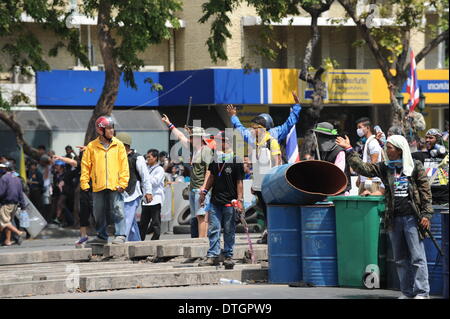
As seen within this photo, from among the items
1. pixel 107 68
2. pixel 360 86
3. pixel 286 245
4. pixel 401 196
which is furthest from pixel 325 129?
pixel 360 86

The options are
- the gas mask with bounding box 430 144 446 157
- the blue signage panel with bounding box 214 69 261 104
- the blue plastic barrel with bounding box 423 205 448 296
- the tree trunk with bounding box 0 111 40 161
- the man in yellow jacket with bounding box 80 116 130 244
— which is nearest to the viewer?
the blue plastic barrel with bounding box 423 205 448 296

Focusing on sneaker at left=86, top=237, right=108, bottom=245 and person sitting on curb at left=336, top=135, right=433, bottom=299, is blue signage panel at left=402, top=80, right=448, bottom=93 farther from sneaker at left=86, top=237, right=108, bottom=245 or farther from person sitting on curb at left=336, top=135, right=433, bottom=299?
person sitting on curb at left=336, top=135, right=433, bottom=299

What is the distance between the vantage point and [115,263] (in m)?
15.4

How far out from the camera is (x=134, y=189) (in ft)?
54.4

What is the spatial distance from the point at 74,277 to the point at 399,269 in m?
3.86

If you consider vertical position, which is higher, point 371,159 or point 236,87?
point 236,87

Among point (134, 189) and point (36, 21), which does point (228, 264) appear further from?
point (36, 21)

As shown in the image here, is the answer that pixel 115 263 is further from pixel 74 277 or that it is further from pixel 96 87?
pixel 96 87

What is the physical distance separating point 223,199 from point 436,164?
2808 millimetres

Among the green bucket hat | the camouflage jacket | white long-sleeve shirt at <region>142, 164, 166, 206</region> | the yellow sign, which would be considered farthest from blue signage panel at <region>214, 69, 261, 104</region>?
the camouflage jacket

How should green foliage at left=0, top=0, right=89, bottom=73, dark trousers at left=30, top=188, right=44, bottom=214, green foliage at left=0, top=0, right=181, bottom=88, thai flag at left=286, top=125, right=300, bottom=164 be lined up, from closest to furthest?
thai flag at left=286, top=125, right=300, bottom=164 < green foliage at left=0, top=0, right=181, bottom=88 < green foliage at left=0, top=0, right=89, bottom=73 < dark trousers at left=30, top=188, right=44, bottom=214

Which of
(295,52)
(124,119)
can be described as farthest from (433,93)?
(124,119)

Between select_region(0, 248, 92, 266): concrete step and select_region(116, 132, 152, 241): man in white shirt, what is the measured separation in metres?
0.73

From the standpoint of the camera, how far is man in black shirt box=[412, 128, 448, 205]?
13.0m
